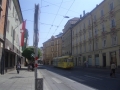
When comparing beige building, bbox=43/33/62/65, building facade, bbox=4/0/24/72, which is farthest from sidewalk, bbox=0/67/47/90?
beige building, bbox=43/33/62/65

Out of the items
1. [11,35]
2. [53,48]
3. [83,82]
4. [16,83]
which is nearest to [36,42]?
[16,83]

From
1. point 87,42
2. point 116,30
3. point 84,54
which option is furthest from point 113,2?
point 84,54

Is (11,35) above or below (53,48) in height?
below

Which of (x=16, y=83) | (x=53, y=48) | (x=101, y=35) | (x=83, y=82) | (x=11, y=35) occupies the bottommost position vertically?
(x=83, y=82)

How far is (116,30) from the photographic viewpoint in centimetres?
3350

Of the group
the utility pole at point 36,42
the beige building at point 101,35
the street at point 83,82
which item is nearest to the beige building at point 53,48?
the beige building at point 101,35

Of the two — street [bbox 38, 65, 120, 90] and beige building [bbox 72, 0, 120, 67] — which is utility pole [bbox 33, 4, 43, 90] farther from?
beige building [bbox 72, 0, 120, 67]

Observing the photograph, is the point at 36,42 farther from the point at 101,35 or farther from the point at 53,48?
the point at 53,48

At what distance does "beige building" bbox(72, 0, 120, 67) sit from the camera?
111ft

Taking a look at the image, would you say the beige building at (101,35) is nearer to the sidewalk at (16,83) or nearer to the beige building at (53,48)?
the sidewalk at (16,83)

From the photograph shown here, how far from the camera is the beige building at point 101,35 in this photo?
111 feet

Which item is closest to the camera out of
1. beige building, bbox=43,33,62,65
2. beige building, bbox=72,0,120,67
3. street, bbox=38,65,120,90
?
street, bbox=38,65,120,90

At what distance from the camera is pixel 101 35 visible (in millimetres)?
39594

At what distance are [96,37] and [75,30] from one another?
21.0 m
